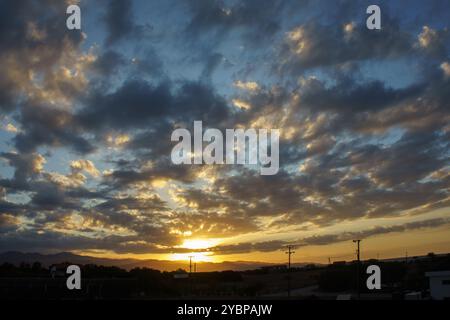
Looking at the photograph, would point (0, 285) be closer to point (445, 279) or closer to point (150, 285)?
point (150, 285)

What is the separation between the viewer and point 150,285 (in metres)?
120

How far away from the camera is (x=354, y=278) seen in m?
126
